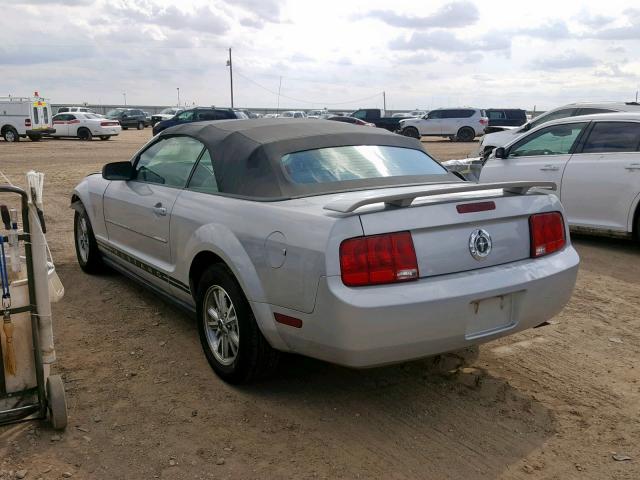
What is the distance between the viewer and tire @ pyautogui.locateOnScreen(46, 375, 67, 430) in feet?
10.3

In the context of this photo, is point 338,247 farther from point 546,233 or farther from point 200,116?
point 200,116

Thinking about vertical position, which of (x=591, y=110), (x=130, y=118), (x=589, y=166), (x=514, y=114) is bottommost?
(x=589, y=166)

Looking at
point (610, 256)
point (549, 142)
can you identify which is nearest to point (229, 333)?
point (610, 256)

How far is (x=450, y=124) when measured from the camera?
33.9 meters

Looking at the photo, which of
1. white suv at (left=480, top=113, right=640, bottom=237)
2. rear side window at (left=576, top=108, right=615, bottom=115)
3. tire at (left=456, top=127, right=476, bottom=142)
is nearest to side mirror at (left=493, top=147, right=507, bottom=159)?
white suv at (left=480, top=113, right=640, bottom=237)

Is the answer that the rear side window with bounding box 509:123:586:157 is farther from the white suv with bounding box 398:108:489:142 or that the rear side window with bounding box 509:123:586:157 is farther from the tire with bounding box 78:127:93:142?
the tire with bounding box 78:127:93:142

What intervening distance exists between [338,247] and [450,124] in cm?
3239

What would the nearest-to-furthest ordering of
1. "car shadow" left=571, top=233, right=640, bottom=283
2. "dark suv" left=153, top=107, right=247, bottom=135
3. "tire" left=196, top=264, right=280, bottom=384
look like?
"tire" left=196, top=264, right=280, bottom=384 < "car shadow" left=571, top=233, right=640, bottom=283 < "dark suv" left=153, top=107, right=247, bottom=135

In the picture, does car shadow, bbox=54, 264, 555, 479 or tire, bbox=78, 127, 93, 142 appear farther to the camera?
tire, bbox=78, 127, 93, 142

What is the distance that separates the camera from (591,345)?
4.39m

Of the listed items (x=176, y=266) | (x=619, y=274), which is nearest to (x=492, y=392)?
(x=176, y=266)

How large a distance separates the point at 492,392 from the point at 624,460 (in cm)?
83

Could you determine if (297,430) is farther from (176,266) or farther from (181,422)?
(176,266)

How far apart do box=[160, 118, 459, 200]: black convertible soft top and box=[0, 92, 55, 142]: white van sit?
28718mm
